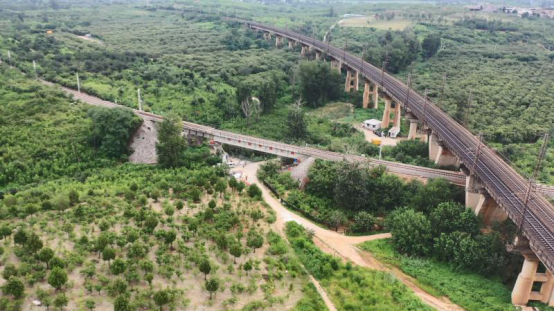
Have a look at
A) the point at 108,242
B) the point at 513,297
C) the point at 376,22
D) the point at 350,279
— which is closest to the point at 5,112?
the point at 108,242

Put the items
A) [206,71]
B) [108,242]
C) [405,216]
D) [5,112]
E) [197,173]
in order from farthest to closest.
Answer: [206,71] < [5,112] < [197,173] < [405,216] < [108,242]

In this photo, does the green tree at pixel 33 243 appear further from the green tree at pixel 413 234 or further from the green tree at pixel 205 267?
the green tree at pixel 413 234

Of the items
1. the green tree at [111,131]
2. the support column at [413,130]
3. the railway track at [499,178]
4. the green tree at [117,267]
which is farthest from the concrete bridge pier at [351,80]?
the green tree at [117,267]

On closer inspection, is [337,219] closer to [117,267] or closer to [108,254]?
[117,267]

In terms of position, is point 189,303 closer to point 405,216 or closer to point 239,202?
point 239,202

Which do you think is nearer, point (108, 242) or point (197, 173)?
point (108, 242)

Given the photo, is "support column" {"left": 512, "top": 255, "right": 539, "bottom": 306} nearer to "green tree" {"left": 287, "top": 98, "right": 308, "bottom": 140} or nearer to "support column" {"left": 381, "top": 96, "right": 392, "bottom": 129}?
"green tree" {"left": 287, "top": 98, "right": 308, "bottom": 140}

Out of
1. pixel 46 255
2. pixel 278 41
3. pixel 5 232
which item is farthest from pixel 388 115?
pixel 278 41
